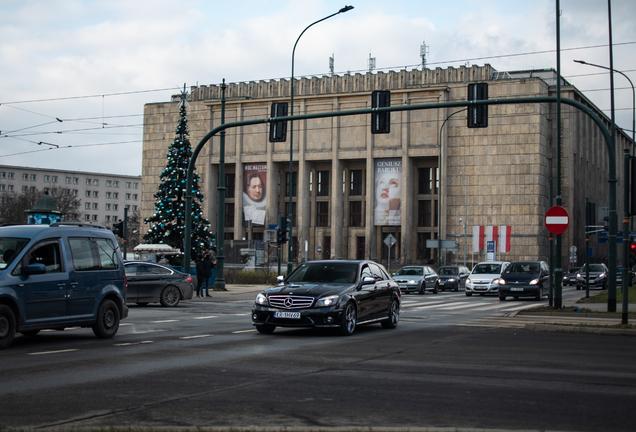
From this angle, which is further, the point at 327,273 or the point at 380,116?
the point at 380,116

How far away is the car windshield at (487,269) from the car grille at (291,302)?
84.9ft

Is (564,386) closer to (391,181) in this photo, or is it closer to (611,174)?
(611,174)

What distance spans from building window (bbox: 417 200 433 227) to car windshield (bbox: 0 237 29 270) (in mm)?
80446

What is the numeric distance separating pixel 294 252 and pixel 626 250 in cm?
6859

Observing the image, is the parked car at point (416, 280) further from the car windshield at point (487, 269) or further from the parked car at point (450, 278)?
the parked car at point (450, 278)

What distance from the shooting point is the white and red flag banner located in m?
82.3

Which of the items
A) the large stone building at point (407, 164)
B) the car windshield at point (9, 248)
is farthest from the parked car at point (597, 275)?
the car windshield at point (9, 248)

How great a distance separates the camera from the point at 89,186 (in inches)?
5984

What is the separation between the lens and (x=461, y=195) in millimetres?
86312

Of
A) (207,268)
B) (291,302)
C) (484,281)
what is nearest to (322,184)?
(484,281)

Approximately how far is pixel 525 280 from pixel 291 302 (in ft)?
64.1

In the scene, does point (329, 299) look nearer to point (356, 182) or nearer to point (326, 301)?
point (326, 301)

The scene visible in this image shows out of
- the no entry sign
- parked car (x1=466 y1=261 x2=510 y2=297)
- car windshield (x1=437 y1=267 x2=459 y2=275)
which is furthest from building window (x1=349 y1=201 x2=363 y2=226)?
the no entry sign

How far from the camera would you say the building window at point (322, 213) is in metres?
97.2
